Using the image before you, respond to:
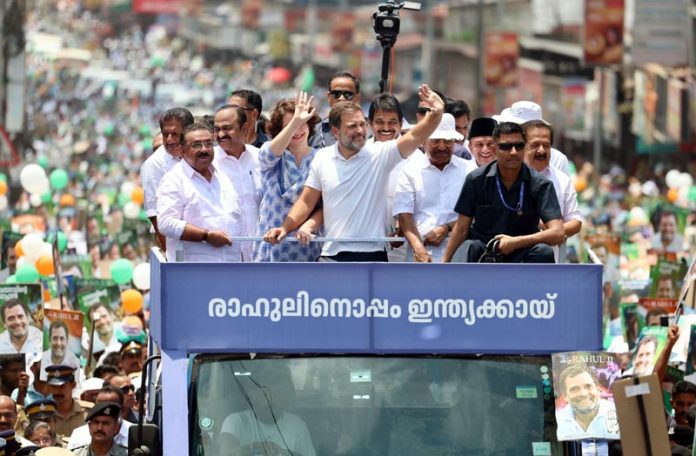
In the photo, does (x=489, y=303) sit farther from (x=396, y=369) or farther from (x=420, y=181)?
(x=420, y=181)

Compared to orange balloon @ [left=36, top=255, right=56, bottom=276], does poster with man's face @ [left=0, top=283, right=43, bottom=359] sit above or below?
below

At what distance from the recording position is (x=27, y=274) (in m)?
18.9

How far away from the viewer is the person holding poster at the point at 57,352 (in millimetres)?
14336

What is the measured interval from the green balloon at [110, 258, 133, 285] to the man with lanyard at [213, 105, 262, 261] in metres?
8.40

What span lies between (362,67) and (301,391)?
81251 millimetres

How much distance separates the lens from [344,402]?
9070 mm

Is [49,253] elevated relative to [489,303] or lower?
elevated

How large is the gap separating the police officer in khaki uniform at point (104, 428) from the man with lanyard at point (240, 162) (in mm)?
1177

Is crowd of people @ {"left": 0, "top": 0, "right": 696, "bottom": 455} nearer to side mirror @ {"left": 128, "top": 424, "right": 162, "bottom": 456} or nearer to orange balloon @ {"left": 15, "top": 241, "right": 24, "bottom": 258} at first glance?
orange balloon @ {"left": 15, "top": 241, "right": 24, "bottom": 258}

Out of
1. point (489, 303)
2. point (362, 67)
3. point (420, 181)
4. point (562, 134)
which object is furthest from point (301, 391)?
point (362, 67)

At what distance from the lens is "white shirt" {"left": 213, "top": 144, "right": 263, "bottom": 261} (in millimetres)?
11289

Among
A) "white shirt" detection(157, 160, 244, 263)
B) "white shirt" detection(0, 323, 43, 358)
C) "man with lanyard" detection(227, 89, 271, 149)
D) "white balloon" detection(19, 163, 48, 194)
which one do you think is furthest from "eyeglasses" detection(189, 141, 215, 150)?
"white balloon" detection(19, 163, 48, 194)

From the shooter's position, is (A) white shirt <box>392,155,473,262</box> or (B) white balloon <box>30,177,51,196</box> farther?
(B) white balloon <box>30,177,51,196</box>

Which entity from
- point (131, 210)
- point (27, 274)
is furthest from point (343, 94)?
point (131, 210)
